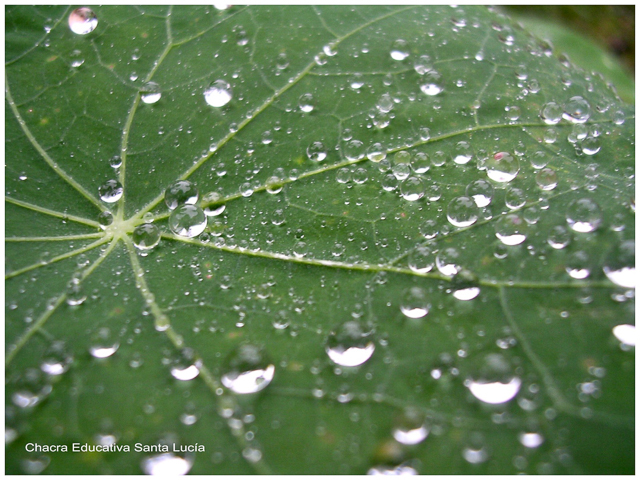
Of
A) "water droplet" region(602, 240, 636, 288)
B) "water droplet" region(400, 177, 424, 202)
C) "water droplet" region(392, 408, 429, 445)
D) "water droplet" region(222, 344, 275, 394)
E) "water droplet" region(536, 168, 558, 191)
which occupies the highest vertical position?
"water droplet" region(400, 177, 424, 202)

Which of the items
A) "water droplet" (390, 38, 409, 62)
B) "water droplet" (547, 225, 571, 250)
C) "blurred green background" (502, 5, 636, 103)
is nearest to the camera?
"water droplet" (547, 225, 571, 250)

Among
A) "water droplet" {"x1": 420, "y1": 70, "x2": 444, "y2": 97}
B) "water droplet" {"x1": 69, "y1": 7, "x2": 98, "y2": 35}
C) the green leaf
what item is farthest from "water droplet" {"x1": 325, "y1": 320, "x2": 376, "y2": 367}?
"water droplet" {"x1": 69, "y1": 7, "x2": 98, "y2": 35}

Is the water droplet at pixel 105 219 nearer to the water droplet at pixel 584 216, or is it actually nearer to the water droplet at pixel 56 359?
the water droplet at pixel 56 359

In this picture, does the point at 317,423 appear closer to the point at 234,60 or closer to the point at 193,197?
the point at 193,197

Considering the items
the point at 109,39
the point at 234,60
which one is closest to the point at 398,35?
the point at 234,60

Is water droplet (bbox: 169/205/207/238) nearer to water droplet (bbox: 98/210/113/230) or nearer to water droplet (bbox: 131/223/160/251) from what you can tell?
water droplet (bbox: 131/223/160/251)

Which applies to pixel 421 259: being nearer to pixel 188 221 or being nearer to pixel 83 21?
pixel 188 221

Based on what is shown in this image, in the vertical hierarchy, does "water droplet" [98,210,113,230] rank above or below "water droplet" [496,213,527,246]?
above

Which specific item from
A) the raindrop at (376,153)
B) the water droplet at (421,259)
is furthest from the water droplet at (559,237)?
the raindrop at (376,153)
